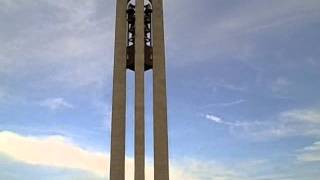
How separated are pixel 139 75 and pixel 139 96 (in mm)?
1481

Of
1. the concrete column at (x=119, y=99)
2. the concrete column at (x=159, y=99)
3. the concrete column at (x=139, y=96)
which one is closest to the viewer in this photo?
the concrete column at (x=139, y=96)

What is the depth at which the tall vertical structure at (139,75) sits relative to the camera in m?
30.3

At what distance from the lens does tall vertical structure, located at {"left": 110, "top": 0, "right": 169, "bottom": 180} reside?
3033 centimetres

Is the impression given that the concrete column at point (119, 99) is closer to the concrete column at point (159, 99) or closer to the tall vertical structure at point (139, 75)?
the tall vertical structure at point (139, 75)

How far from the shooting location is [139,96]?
31.1 m

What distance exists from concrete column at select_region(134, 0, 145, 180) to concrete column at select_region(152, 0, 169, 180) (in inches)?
39.9

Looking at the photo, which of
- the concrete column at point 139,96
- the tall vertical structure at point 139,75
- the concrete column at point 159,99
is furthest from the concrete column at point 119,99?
the concrete column at point 159,99

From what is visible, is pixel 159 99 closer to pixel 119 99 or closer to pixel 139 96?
pixel 139 96

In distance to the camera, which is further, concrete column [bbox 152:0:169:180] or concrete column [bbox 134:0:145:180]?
concrete column [bbox 152:0:169:180]

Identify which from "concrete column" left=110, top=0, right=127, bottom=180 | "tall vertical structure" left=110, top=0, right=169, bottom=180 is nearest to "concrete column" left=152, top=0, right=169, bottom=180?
"tall vertical structure" left=110, top=0, right=169, bottom=180

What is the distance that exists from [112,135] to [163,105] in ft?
13.0

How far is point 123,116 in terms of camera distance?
104 ft

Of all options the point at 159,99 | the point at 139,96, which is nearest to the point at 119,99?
the point at 139,96

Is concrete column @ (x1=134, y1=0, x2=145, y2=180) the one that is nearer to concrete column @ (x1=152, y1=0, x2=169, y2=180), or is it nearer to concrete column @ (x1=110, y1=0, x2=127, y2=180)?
concrete column @ (x1=152, y1=0, x2=169, y2=180)
